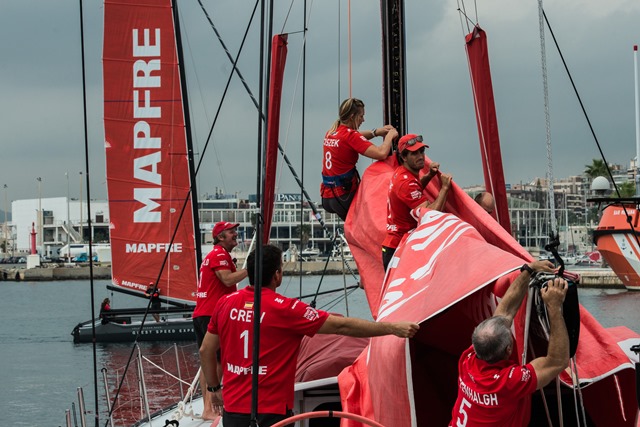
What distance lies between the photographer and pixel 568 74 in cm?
863

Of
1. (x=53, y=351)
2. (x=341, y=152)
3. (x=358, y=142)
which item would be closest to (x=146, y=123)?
(x=53, y=351)

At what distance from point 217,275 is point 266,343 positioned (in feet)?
9.27

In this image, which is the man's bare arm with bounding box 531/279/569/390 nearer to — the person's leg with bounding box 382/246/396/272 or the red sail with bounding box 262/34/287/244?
the person's leg with bounding box 382/246/396/272

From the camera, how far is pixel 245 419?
199 inches

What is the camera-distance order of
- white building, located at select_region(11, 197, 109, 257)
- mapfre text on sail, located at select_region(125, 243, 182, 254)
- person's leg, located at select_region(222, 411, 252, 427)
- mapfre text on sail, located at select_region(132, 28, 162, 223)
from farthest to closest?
white building, located at select_region(11, 197, 109, 257) → mapfre text on sail, located at select_region(125, 243, 182, 254) → mapfre text on sail, located at select_region(132, 28, 162, 223) → person's leg, located at select_region(222, 411, 252, 427)

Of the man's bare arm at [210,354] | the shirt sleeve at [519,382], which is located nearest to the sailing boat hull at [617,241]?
the man's bare arm at [210,354]

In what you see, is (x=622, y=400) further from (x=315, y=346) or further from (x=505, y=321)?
(x=315, y=346)

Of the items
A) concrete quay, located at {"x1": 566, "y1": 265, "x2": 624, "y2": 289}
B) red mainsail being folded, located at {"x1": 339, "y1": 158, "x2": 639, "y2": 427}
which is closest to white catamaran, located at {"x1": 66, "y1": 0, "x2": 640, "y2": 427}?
red mainsail being folded, located at {"x1": 339, "y1": 158, "x2": 639, "y2": 427}

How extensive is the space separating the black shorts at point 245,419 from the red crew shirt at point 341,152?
2921 mm

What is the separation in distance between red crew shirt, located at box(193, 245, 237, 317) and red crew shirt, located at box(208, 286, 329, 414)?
2.61 m

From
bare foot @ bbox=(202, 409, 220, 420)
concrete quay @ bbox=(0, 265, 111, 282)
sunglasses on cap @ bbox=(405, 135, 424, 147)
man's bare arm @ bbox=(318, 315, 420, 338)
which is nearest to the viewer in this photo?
man's bare arm @ bbox=(318, 315, 420, 338)

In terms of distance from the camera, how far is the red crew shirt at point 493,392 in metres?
4.09

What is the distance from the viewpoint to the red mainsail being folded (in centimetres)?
475

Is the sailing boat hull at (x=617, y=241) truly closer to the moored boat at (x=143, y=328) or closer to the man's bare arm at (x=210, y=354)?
the moored boat at (x=143, y=328)
